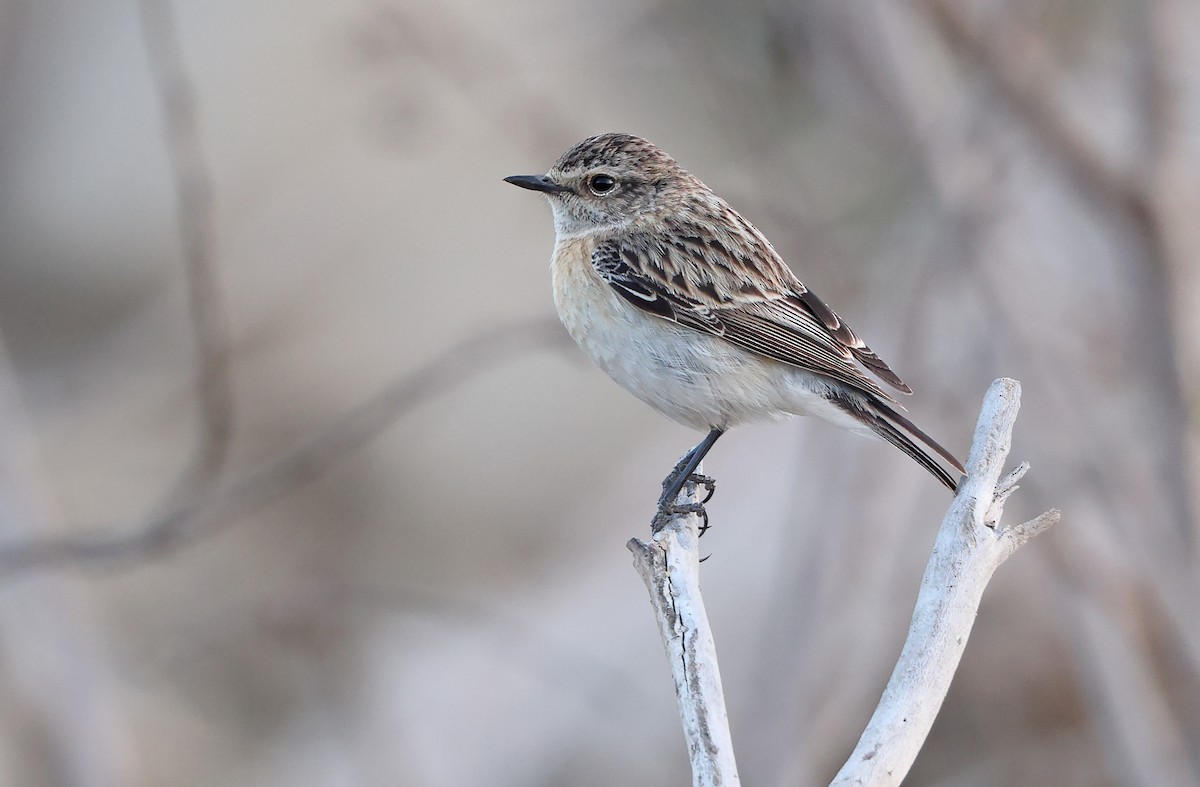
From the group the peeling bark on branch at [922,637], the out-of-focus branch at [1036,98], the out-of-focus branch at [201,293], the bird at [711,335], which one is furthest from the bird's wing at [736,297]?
the out-of-focus branch at [1036,98]

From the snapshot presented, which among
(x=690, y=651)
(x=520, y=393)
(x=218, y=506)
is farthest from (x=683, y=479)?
(x=520, y=393)

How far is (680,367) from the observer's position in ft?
15.5

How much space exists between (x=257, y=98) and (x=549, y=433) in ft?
11.1

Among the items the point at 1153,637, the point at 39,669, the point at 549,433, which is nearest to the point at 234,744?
the point at 39,669

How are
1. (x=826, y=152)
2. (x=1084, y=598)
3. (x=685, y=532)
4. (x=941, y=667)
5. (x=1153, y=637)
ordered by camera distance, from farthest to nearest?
(x=826, y=152), (x=1153, y=637), (x=1084, y=598), (x=685, y=532), (x=941, y=667)

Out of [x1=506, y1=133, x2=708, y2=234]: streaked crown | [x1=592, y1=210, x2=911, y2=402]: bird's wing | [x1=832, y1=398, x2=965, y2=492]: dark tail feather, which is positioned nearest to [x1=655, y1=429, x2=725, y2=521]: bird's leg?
[x1=592, y1=210, x2=911, y2=402]: bird's wing

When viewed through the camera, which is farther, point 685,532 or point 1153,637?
point 1153,637

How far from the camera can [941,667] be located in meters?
3.03

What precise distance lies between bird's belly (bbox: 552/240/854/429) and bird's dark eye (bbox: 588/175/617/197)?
0.57m

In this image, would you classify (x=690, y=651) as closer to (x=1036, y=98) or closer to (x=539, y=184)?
(x=539, y=184)

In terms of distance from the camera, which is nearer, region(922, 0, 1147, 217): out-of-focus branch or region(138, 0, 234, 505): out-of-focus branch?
region(138, 0, 234, 505): out-of-focus branch

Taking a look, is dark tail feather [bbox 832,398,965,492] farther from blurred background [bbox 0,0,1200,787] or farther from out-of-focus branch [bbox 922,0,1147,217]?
out-of-focus branch [bbox 922,0,1147,217]

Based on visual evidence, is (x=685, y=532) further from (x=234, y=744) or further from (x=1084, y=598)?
(x=234, y=744)

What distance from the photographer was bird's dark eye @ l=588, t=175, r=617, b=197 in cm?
527
